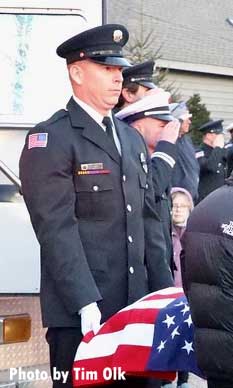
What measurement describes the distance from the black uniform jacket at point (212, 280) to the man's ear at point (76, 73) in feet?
3.02

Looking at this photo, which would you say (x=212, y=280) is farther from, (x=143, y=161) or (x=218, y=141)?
(x=218, y=141)

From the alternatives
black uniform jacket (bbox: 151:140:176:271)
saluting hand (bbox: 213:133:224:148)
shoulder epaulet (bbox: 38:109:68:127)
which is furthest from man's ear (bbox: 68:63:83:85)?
saluting hand (bbox: 213:133:224:148)

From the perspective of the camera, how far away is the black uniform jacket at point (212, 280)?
3.04 meters

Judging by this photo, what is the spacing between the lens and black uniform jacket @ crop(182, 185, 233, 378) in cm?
304

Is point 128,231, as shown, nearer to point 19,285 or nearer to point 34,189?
point 34,189

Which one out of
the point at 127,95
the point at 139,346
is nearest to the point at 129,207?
the point at 139,346

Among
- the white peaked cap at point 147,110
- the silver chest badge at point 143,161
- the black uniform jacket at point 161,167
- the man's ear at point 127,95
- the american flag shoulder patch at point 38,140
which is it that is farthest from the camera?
the man's ear at point 127,95

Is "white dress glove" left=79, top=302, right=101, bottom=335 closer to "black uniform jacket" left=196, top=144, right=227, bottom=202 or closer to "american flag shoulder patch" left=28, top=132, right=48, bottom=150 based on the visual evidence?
"american flag shoulder patch" left=28, top=132, right=48, bottom=150

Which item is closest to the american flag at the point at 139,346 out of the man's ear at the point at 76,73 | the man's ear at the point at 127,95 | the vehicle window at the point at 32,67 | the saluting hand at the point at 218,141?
the man's ear at the point at 76,73

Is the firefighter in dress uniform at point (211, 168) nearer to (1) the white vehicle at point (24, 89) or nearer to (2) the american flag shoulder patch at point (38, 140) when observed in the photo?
(1) the white vehicle at point (24, 89)

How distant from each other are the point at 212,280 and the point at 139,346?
0.66m

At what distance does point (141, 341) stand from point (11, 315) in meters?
0.77

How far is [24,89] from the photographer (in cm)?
470

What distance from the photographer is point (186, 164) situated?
663 centimetres
